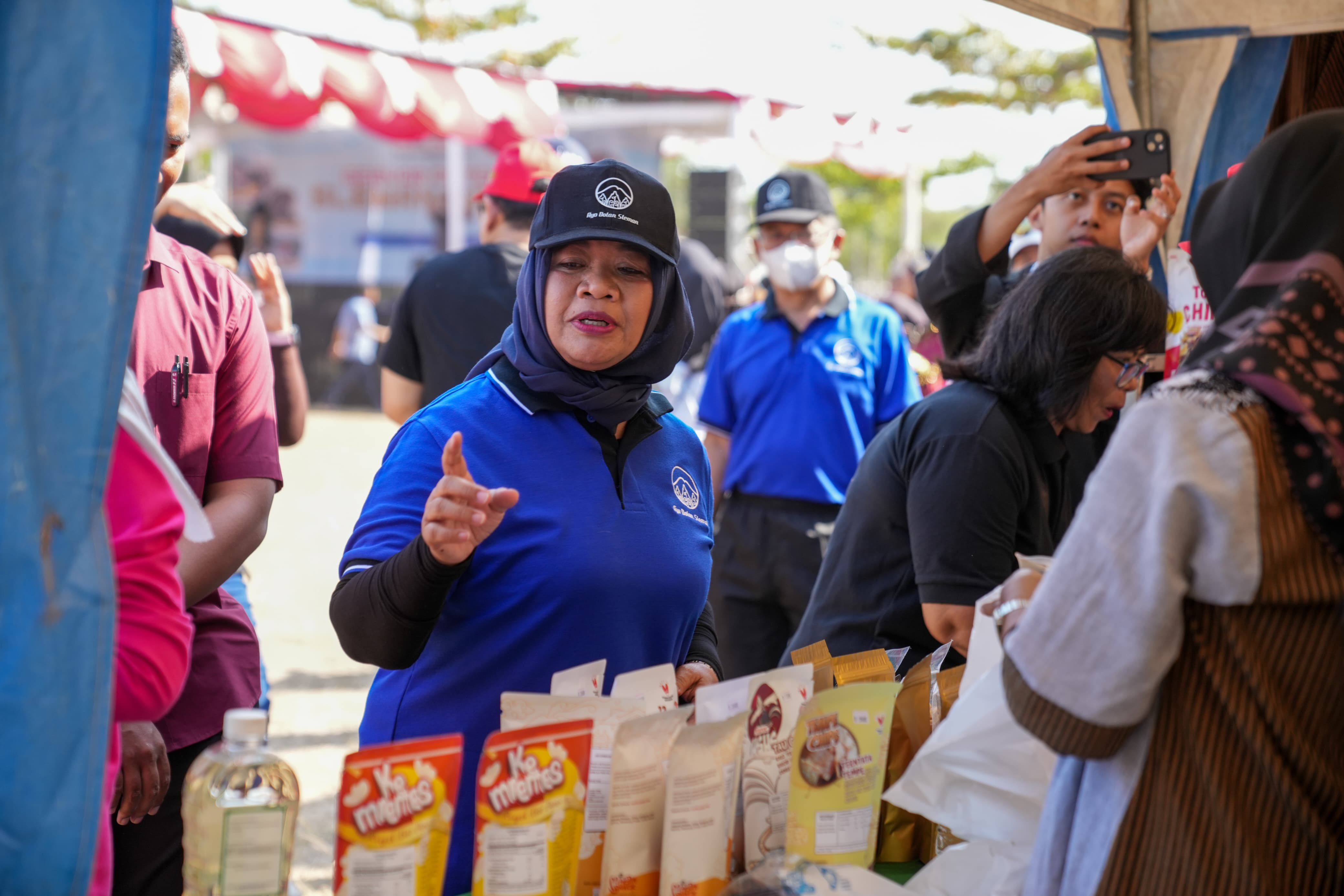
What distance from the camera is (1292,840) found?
116 cm

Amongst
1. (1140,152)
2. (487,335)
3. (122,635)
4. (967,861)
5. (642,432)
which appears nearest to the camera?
Result: (122,635)

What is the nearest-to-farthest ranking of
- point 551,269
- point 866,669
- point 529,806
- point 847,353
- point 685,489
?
point 529,806
point 866,669
point 551,269
point 685,489
point 847,353

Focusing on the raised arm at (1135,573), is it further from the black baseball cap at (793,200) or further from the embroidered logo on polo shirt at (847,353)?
the black baseball cap at (793,200)

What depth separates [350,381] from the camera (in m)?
17.0

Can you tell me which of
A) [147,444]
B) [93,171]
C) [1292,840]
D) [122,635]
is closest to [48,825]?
[122,635]

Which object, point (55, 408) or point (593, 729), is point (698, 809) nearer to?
point (593, 729)

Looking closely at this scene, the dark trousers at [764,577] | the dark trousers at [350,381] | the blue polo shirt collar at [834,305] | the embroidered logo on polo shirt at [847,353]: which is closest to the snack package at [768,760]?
the dark trousers at [764,577]

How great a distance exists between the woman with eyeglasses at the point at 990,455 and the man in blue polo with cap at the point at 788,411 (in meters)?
1.49

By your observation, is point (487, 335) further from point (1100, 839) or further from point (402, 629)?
point (1100, 839)

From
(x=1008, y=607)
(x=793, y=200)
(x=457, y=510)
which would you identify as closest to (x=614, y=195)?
(x=457, y=510)

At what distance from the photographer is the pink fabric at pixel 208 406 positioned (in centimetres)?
191

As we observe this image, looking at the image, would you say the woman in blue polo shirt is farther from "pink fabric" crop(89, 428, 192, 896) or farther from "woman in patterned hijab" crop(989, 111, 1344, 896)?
"woman in patterned hijab" crop(989, 111, 1344, 896)

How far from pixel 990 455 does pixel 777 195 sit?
8.34 feet

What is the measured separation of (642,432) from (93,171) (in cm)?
104
